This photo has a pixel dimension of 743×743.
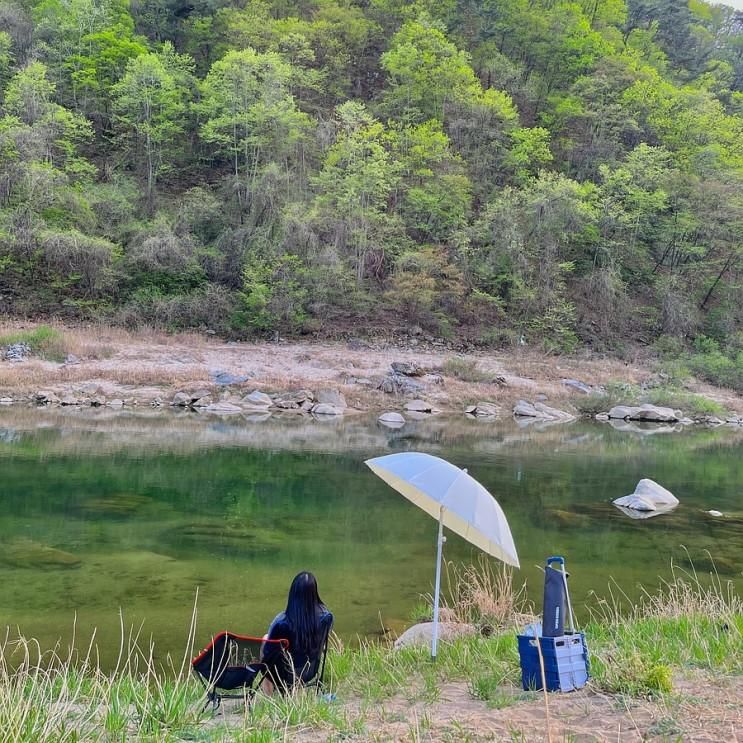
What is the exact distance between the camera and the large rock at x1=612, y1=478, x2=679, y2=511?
14.5 metres

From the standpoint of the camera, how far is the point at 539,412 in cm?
2925

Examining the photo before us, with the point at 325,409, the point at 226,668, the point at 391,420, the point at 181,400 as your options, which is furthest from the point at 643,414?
the point at 226,668

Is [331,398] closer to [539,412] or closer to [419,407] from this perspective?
[419,407]

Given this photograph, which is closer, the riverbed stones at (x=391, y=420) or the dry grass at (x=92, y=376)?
the riverbed stones at (x=391, y=420)

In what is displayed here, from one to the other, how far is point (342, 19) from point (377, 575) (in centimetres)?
5342

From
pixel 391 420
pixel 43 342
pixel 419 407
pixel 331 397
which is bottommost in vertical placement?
pixel 391 420

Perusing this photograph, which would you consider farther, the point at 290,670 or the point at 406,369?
the point at 406,369

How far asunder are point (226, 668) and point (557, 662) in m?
2.15

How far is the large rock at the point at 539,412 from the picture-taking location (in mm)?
29031

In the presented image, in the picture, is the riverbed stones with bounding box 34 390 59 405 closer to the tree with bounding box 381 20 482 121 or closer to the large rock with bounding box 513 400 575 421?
the large rock with bounding box 513 400 575 421

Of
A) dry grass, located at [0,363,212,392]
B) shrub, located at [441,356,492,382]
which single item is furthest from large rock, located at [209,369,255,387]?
shrub, located at [441,356,492,382]

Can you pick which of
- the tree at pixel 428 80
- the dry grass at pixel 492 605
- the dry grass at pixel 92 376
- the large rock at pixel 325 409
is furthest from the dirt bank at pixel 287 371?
the tree at pixel 428 80

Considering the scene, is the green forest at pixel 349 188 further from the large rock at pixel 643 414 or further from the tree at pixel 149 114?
the large rock at pixel 643 414

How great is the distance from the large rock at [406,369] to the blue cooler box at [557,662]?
25919 millimetres
